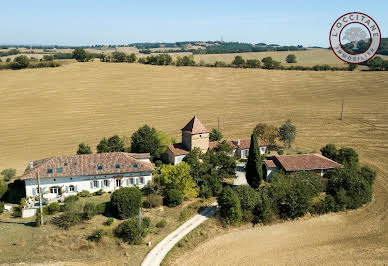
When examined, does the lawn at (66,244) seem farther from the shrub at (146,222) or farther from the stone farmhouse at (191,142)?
the stone farmhouse at (191,142)

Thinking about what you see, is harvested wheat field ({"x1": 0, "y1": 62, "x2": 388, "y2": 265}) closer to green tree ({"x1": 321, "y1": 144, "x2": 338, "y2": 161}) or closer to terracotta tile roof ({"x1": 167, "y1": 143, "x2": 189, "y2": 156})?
green tree ({"x1": 321, "y1": 144, "x2": 338, "y2": 161})

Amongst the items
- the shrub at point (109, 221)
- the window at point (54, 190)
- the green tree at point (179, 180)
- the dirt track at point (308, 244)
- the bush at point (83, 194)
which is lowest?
the dirt track at point (308, 244)

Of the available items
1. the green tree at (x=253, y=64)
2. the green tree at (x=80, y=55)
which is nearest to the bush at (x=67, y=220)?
the green tree at (x=80, y=55)

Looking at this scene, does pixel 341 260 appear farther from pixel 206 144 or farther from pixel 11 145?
pixel 11 145

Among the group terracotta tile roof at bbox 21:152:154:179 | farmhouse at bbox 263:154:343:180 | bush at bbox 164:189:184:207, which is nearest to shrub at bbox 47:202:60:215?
terracotta tile roof at bbox 21:152:154:179

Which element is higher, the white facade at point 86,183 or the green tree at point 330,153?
the green tree at point 330,153

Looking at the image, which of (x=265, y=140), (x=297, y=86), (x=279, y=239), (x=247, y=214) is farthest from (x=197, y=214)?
(x=297, y=86)
